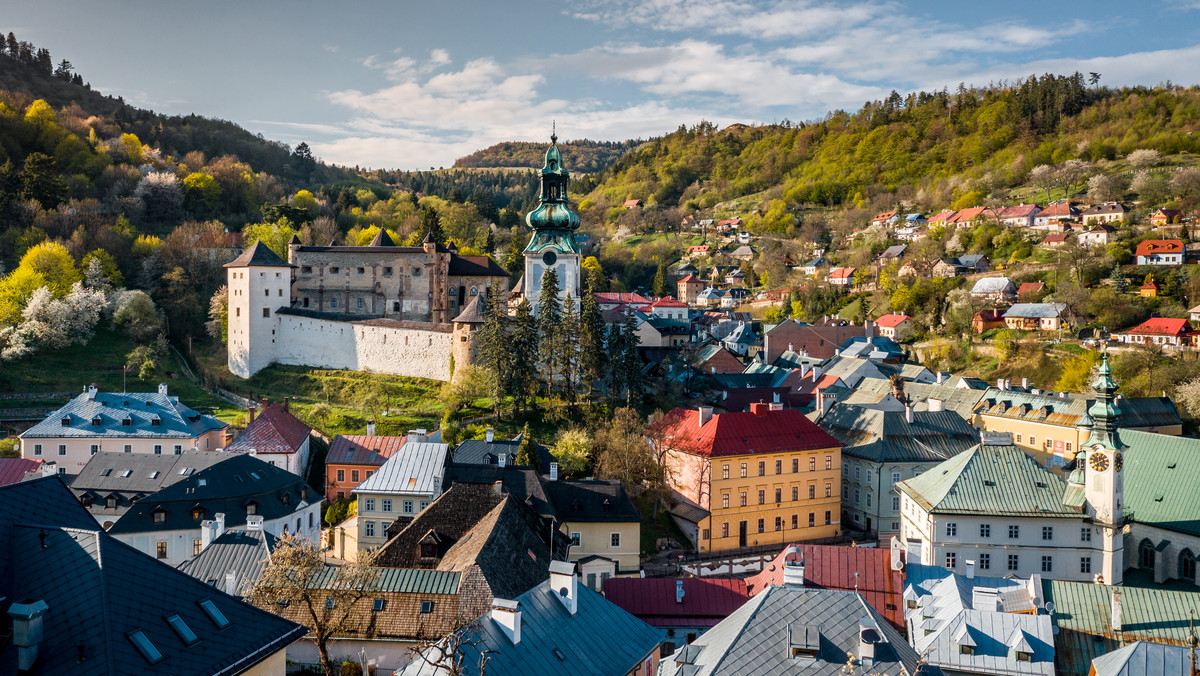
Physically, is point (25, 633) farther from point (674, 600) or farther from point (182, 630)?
point (674, 600)

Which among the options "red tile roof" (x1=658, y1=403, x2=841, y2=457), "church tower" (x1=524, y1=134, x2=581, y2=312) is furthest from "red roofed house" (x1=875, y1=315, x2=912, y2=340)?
"red tile roof" (x1=658, y1=403, x2=841, y2=457)

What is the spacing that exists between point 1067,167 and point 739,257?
40910 millimetres

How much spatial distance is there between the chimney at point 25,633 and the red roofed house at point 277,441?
27.6 meters

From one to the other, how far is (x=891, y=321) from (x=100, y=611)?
7512cm

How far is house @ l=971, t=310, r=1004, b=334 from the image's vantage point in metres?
69.3

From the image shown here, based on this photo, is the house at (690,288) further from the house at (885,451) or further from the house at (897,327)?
the house at (885,451)

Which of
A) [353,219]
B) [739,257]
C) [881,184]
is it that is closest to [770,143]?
[881,184]

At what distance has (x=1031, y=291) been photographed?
2795 inches

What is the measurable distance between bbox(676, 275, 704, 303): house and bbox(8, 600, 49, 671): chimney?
97.7 meters

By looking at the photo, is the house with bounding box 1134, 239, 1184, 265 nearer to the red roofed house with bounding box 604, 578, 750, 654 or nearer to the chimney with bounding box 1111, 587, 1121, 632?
the chimney with bounding box 1111, 587, 1121, 632

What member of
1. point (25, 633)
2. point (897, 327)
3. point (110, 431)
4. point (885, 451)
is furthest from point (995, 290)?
point (25, 633)

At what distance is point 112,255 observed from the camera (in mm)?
63438

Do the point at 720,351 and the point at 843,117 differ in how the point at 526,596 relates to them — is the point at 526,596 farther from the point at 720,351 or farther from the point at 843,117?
the point at 843,117

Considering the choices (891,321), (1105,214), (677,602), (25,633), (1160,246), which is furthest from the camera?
(1105,214)
